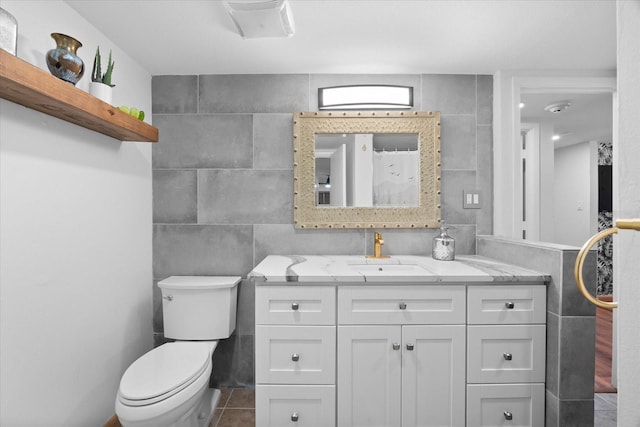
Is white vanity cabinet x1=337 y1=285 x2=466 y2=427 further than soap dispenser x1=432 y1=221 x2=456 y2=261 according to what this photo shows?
No

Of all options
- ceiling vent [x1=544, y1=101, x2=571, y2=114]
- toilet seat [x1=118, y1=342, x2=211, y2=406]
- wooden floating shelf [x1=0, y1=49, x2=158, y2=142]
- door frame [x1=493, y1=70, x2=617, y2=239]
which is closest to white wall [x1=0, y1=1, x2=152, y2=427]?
wooden floating shelf [x1=0, y1=49, x2=158, y2=142]

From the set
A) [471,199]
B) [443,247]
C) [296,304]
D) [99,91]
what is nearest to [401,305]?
[296,304]

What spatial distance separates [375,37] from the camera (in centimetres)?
182

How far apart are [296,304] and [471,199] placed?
1.45 m

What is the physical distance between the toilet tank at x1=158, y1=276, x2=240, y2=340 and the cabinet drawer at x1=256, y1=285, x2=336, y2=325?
470 mm

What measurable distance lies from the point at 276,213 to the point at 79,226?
1.11 m

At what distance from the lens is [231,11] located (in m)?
1.50

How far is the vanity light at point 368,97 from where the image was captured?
7.20 feet

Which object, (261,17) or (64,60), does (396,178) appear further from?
A: (64,60)

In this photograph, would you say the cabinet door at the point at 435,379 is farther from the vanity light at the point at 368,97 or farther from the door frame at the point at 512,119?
the vanity light at the point at 368,97

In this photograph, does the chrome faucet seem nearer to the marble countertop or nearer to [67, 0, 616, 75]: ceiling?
the marble countertop

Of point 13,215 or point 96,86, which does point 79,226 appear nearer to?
point 13,215

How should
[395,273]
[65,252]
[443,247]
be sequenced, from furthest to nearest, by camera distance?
[443,247] → [395,273] → [65,252]

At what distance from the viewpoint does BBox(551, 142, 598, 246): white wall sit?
14.6 ft
